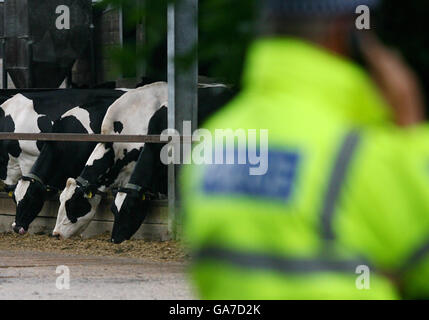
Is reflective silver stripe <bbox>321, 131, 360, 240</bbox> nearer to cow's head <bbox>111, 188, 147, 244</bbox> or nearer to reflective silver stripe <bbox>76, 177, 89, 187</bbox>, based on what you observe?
cow's head <bbox>111, 188, 147, 244</bbox>

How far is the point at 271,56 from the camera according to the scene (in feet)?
5.37

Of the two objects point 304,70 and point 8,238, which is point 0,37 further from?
point 304,70

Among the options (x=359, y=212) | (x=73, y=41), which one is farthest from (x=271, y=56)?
(x=73, y=41)

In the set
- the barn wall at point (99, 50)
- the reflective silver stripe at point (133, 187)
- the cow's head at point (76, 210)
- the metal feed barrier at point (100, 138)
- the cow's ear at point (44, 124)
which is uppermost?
the barn wall at point (99, 50)

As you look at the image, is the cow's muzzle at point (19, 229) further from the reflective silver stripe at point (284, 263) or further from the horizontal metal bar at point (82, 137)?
the reflective silver stripe at point (284, 263)

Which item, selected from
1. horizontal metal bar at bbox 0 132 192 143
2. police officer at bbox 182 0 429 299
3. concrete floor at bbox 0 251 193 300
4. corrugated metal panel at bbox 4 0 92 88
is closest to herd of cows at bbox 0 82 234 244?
horizontal metal bar at bbox 0 132 192 143

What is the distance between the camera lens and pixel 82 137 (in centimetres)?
1461

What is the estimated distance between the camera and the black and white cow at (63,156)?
1540 centimetres

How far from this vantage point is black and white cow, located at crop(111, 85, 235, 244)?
13961 millimetres

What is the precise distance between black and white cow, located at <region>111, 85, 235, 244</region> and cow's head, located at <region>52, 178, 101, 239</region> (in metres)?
0.52

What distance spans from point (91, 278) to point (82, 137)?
385 cm

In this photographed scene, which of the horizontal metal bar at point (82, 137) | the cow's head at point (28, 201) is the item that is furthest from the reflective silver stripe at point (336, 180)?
the cow's head at point (28, 201)
